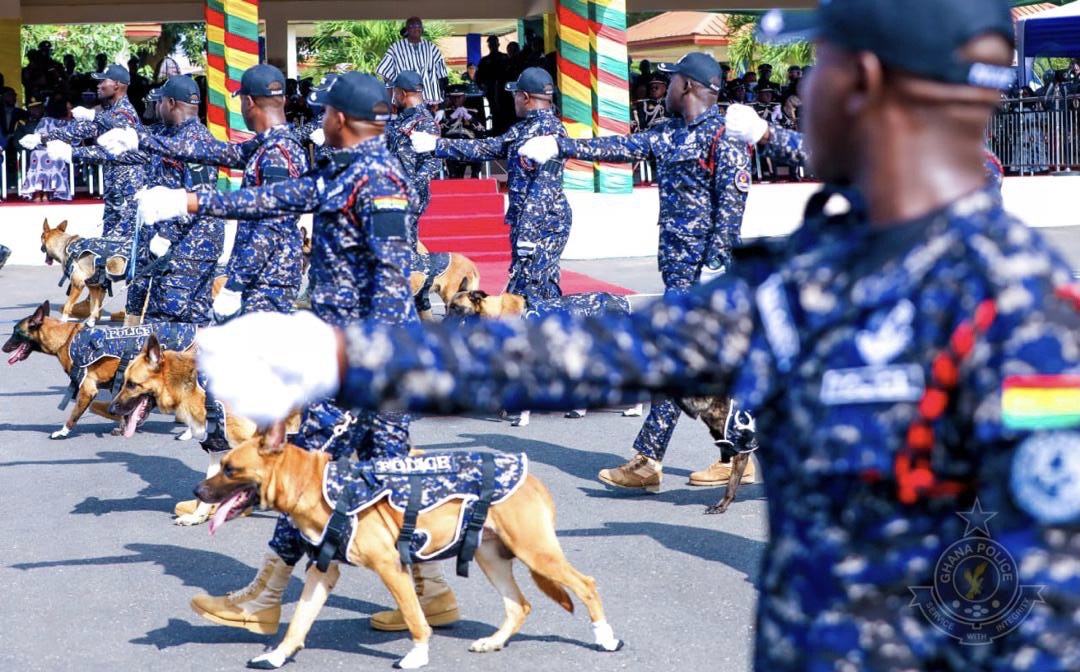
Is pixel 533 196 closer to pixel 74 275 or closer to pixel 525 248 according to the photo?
pixel 525 248

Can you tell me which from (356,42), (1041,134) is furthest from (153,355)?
(356,42)

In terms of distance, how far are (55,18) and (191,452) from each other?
21.8 meters

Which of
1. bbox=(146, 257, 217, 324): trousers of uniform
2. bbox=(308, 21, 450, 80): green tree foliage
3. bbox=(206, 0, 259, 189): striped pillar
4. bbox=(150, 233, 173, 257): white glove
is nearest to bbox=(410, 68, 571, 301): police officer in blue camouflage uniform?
bbox=(146, 257, 217, 324): trousers of uniform

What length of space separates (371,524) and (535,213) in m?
6.63

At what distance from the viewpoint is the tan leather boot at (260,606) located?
5.96 meters

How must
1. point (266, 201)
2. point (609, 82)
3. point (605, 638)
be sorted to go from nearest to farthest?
point (605, 638)
point (266, 201)
point (609, 82)

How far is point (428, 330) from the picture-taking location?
1926 millimetres

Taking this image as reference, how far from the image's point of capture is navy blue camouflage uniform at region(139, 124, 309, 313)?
8.05 metres

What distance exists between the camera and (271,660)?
5633 mm

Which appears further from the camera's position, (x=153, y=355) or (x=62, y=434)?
(x=62, y=434)

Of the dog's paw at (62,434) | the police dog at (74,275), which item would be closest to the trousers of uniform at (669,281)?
the dog's paw at (62,434)

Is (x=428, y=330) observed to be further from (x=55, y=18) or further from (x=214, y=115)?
(x=55, y=18)

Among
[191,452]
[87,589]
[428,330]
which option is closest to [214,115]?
[191,452]

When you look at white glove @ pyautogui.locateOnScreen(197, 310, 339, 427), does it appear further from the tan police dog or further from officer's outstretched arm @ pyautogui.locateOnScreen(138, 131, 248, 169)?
the tan police dog
